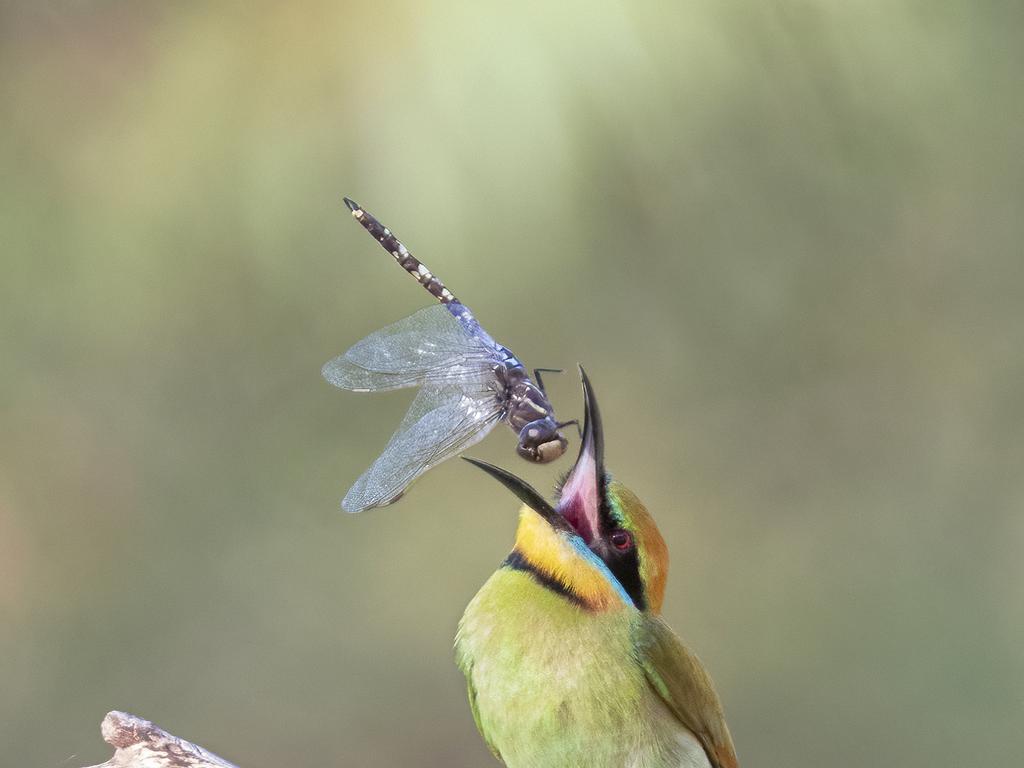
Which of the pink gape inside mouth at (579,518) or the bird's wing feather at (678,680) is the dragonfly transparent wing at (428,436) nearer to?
the pink gape inside mouth at (579,518)

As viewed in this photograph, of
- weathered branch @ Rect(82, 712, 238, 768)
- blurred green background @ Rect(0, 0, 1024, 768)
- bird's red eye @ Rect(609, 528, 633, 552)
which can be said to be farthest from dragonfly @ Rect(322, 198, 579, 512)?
blurred green background @ Rect(0, 0, 1024, 768)

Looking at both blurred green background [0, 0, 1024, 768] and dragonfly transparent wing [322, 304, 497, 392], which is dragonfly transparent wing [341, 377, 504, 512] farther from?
blurred green background [0, 0, 1024, 768]

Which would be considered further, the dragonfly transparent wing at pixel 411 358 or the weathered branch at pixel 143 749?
the dragonfly transparent wing at pixel 411 358

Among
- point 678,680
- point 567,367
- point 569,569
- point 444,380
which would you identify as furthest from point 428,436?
point 567,367

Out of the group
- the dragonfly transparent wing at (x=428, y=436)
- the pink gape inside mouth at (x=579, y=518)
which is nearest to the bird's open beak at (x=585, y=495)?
the pink gape inside mouth at (x=579, y=518)

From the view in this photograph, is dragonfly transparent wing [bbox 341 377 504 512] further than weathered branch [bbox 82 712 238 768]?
Yes

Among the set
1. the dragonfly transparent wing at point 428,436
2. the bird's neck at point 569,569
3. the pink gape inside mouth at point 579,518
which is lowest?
the bird's neck at point 569,569

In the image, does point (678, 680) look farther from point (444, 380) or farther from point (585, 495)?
point (444, 380)
